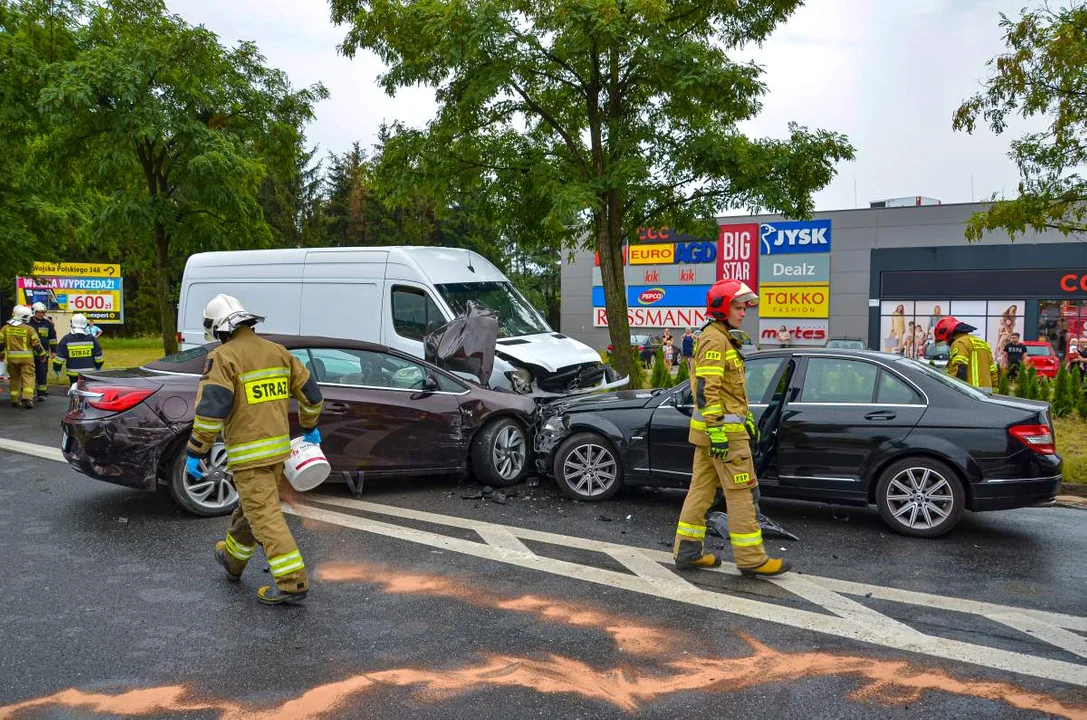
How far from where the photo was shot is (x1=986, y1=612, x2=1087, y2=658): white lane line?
4254 millimetres

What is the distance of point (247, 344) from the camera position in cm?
491

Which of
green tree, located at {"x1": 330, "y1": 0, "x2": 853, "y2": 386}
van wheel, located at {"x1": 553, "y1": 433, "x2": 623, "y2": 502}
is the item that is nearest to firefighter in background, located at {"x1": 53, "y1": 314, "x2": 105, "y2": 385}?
green tree, located at {"x1": 330, "y1": 0, "x2": 853, "y2": 386}

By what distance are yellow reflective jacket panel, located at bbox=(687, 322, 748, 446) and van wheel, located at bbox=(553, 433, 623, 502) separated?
199cm

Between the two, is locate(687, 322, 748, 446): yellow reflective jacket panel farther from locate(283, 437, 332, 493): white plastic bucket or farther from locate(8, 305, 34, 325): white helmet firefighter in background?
locate(8, 305, 34, 325): white helmet firefighter in background

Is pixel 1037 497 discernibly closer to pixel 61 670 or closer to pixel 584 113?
pixel 61 670

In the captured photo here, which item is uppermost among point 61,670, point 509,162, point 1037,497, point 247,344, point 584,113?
point 584,113

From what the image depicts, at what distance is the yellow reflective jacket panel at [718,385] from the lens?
17.4 feet

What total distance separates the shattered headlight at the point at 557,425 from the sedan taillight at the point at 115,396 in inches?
128

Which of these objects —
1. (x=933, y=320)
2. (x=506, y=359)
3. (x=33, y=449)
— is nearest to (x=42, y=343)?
(x=33, y=449)

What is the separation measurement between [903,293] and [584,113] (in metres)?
26.1

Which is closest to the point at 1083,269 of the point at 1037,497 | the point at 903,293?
the point at 903,293

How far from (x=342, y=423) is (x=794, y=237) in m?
32.9

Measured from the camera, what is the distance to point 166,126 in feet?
54.2

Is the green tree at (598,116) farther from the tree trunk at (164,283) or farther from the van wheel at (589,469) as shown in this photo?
the tree trunk at (164,283)
